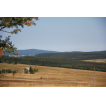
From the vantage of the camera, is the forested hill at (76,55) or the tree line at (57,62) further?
the forested hill at (76,55)

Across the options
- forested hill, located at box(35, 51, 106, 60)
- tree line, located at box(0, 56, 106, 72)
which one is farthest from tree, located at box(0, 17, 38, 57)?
forested hill, located at box(35, 51, 106, 60)

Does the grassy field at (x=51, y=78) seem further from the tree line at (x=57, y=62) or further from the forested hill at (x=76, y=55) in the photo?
the forested hill at (x=76, y=55)

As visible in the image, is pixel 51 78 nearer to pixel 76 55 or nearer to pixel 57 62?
pixel 57 62

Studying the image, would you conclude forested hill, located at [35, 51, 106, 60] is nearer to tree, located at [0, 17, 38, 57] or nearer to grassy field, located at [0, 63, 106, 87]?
grassy field, located at [0, 63, 106, 87]

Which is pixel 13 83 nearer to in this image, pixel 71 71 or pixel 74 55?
pixel 71 71

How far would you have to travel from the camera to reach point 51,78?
4.35 m

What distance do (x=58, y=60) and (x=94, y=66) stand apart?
1.50m

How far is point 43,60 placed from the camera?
470cm

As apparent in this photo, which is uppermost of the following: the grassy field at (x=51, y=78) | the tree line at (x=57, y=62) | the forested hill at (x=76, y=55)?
the forested hill at (x=76, y=55)

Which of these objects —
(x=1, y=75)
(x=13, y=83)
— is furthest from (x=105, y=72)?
(x=1, y=75)

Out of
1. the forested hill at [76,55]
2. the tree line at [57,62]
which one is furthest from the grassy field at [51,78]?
the forested hill at [76,55]

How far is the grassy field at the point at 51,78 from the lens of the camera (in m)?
4.13

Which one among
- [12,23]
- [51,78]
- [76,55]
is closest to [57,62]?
[51,78]

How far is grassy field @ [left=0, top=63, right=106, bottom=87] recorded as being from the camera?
13.6 ft
